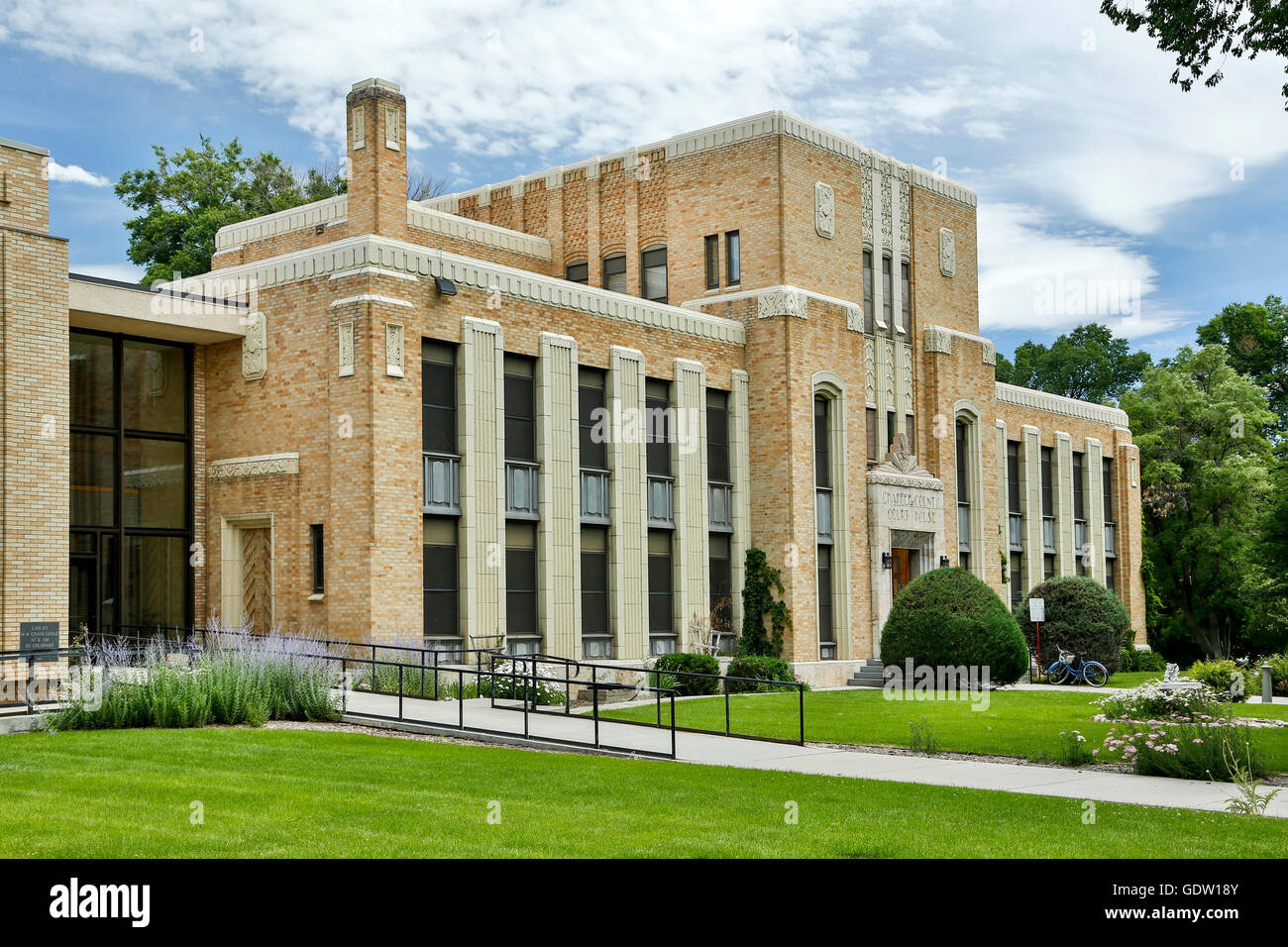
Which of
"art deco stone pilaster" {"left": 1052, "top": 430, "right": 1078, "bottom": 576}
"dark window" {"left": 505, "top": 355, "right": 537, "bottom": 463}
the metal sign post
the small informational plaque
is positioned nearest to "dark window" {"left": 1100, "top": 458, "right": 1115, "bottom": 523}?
"art deco stone pilaster" {"left": 1052, "top": 430, "right": 1078, "bottom": 576}

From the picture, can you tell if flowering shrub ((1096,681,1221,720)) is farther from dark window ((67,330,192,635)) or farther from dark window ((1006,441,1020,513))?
dark window ((1006,441,1020,513))

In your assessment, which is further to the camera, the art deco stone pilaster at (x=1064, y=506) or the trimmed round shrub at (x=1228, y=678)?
the art deco stone pilaster at (x=1064, y=506)

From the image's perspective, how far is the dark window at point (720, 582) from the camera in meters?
33.3

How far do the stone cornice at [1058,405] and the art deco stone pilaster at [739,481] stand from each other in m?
13.9

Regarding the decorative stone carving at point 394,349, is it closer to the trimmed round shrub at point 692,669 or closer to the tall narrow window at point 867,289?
the trimmed round shrub at point 692,669

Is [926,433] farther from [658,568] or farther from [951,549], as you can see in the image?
[658,568]

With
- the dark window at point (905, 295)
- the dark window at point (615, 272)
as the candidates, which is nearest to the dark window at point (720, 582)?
the dark window at point (615, 272)

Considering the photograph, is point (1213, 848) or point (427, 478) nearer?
point (1213, 848)

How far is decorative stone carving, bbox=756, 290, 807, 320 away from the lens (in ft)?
110

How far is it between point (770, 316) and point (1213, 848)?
81.1 feet

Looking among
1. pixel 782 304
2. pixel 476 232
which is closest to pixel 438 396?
pixel 782 304
